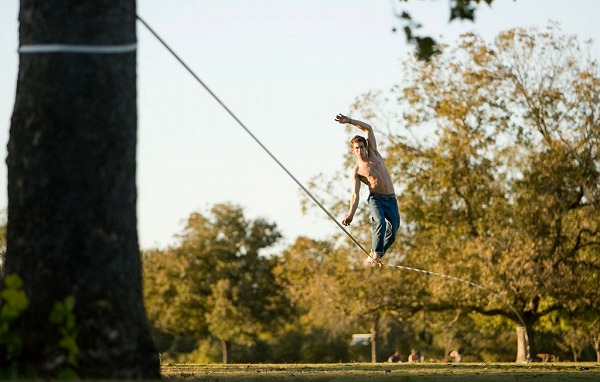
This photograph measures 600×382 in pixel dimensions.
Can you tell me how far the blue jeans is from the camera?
1571cm

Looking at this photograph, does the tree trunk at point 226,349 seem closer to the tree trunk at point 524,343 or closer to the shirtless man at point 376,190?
the tree trunk at point 524,343

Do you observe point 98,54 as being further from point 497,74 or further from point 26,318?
point 497,74

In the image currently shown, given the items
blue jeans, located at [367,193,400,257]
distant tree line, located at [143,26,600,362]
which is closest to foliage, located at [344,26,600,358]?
distant tree line, located at [143,26,600,362]

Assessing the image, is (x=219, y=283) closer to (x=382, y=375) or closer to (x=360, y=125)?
(x=360, y=125)

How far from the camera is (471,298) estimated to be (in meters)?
37.0

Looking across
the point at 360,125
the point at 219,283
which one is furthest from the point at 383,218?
the point at 219,283

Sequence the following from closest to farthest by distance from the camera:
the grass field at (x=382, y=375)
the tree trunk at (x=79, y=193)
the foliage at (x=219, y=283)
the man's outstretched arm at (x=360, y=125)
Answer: the tree trunk at (x=79, y=193) → the grass field at (x=382, y=375) → the man's outstretched arm at (x=360, y=125) → the foliage at (x=219, y=283)

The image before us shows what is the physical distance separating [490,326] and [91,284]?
138 feet

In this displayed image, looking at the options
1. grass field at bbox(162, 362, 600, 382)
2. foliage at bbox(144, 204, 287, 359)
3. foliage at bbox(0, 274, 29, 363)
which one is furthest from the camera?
foliage at bbox(144, 204, 287, 359)

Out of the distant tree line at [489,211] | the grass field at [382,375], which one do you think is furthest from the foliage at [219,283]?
the grass field at [382,375]

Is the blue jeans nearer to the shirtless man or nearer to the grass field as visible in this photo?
the shirtless man

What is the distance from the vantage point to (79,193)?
821cm

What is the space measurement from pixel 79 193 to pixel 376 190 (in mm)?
7900

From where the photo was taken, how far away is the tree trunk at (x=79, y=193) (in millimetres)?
8070
